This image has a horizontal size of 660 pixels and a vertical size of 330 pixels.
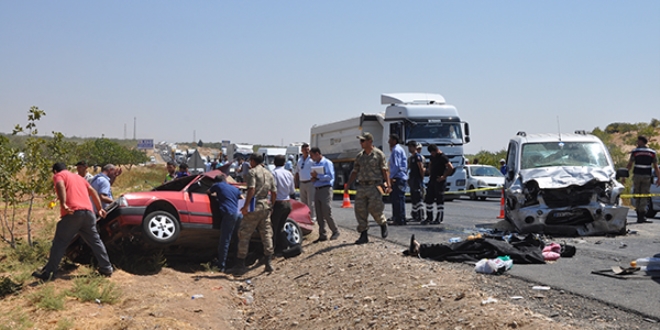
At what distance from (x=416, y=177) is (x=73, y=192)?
7279mm

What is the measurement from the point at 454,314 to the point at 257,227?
5137mm

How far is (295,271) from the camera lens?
452 inches

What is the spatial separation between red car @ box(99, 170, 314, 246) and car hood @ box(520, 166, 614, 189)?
440cm

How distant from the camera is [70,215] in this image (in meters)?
10.2

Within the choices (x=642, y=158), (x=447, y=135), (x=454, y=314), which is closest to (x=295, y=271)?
(x=454, y=314)

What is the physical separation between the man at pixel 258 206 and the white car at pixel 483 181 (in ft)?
59.5

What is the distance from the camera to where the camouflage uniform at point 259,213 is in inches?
433

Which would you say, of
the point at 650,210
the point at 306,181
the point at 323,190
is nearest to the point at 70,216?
the point at 323,190

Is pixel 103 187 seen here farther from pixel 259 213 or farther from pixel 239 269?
pixel 259 213

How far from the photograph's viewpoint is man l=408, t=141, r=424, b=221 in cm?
1487

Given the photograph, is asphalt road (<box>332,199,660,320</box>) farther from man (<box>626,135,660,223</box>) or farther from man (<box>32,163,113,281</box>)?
man (<box>32,163,113,281</box>)

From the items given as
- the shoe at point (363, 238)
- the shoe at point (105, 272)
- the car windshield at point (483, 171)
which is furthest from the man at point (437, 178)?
the car windshield at point (483, 171)

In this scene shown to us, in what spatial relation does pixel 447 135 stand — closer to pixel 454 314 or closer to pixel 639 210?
pixel 639 210

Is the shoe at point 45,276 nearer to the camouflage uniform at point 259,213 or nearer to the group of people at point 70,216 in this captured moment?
the group of people at point 70,216
